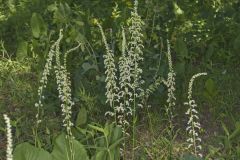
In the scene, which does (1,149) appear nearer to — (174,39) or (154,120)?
(154,120)

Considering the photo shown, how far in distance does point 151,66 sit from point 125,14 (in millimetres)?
535

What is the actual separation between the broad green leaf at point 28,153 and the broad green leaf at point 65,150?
0.10 m

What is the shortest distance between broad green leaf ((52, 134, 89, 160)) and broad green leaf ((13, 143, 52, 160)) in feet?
0.33

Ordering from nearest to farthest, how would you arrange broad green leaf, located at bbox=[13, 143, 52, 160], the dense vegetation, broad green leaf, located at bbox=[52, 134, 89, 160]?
broad green leaf, located at bbox=[13, 143, 52, 160] → broad green leaf, located at bbox=[52, 134, 89, 160] → the dense vegetation

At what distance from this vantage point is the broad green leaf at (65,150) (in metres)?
2.80

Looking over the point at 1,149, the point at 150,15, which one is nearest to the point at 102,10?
the point at 150,15

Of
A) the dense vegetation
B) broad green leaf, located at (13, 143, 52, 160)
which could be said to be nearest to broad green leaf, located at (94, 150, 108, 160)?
the dense vegetation

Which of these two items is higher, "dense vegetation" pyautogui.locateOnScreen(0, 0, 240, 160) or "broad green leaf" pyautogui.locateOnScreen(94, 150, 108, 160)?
"dense vegetation" pyautogui.locateOnScreen(0, 0, 240, 160)

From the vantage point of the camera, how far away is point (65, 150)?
283cm

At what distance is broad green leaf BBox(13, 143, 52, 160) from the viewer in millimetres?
2670

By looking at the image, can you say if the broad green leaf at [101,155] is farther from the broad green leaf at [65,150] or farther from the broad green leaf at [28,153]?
the broad green leaf at [28,153]

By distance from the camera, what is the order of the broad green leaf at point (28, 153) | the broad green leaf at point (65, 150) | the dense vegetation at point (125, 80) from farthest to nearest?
the dense vegetation at point (125, 80), the broad green leaf at point (65, 150), the broad green leaf at point (28, 153)

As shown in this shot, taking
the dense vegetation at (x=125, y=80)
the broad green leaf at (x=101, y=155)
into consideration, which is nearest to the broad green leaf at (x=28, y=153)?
the dense vegetation at (x=125, y=80)

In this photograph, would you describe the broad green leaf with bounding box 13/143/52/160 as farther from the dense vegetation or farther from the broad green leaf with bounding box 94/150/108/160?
the broad green leaf with bounding box 94/150/108/160
